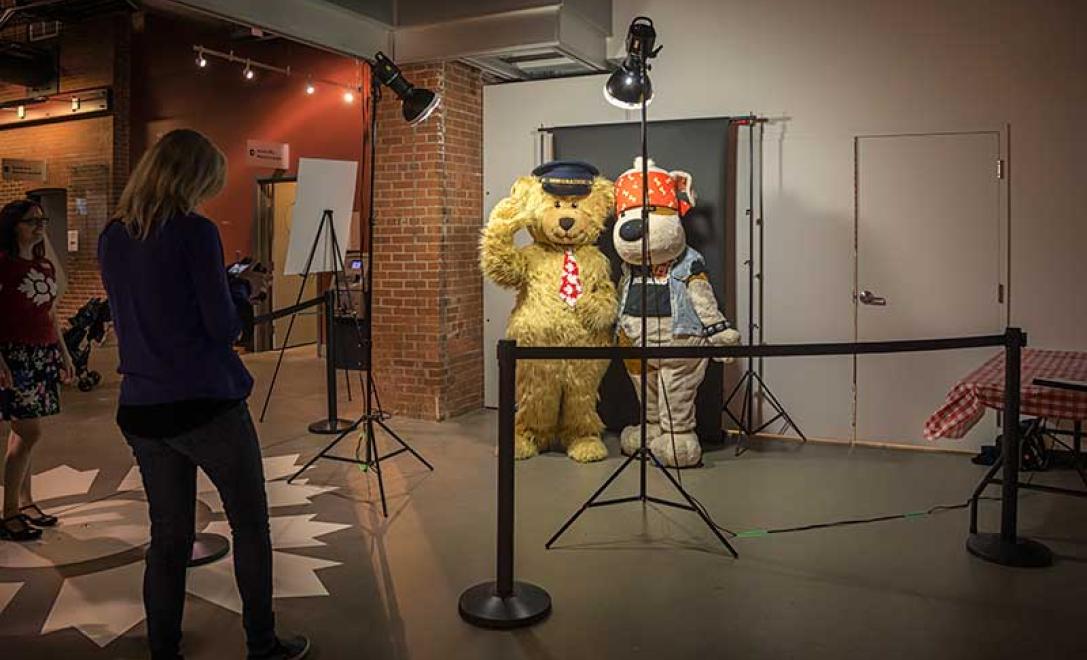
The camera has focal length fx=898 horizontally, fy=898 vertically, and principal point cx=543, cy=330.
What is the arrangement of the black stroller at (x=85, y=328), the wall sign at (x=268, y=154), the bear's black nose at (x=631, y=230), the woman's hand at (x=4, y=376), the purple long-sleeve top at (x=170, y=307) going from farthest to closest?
the wall sign at (x=268, y=154) → the black stroller at (x=85, y=328) → the bear's black nose at (x=631, y=230) → the woman's hand at (x=4, y=376) → the purple long-sleeve top at (x=170, y=307)

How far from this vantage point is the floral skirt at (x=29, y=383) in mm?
3525

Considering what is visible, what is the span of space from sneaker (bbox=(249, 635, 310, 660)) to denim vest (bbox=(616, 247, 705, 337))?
9.09 ft

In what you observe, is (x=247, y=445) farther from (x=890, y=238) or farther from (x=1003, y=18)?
(x=1003, y=18)

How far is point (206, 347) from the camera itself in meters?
2.30

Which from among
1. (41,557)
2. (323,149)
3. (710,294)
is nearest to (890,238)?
(710,294)

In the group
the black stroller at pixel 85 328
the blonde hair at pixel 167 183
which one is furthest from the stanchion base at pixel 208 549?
the black stroller at pixel 85 328

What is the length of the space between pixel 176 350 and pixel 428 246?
3.82m

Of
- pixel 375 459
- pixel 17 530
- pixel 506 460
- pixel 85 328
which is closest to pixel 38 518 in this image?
pixel 17 530

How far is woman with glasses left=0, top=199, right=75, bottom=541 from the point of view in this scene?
349cm

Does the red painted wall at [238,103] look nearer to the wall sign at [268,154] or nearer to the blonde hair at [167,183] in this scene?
the wall sign at [268,154]

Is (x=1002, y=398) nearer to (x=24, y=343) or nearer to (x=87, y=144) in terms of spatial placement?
(x=24, y=343)

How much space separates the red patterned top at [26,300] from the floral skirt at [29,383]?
0.04 meters

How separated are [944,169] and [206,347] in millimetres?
4322

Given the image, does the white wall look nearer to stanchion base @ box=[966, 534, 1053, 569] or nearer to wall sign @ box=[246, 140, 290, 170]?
stanchion base @ box=[966, 534, 1053, 569]
